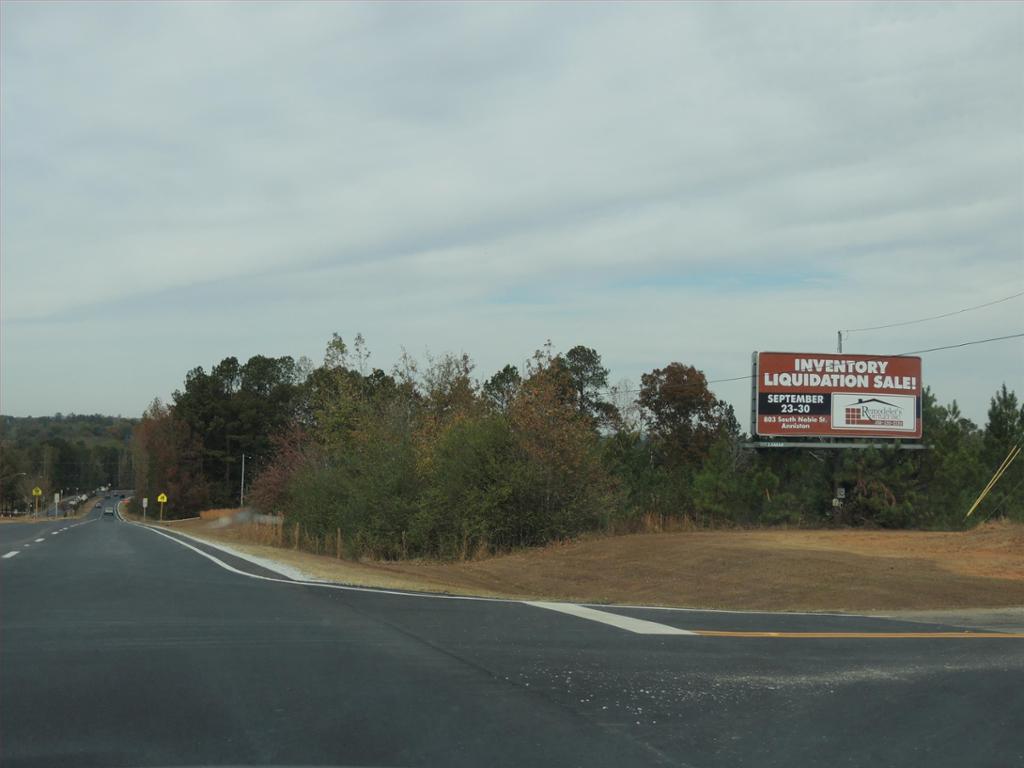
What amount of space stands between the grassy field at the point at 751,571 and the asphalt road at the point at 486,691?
6830mm

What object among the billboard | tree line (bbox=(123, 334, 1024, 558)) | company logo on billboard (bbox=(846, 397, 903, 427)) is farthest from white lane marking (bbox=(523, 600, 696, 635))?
company logo on billboard (bbox=(846, 397, 903, 427))

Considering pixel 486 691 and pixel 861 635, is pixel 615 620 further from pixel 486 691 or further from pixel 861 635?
pixel 486 691

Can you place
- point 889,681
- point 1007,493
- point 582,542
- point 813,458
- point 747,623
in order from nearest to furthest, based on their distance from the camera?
point 889,681, point 747,623, point 582,542, point 1007,493, point 813,458

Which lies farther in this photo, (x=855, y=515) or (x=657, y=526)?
(x=855, y=515)

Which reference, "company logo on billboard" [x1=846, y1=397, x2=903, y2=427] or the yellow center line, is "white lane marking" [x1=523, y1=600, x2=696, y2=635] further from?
"company logo on billboard" [x1=846, y1=397, x2=903, y2=427]

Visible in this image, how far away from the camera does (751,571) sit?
76.9 ft

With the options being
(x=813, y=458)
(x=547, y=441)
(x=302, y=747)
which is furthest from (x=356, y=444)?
(x=302, y=747)

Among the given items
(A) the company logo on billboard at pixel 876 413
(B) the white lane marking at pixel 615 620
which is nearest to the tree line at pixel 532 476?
(A) the company logo on billboard at pixel 876 413

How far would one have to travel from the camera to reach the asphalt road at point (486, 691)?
5875 millimetres

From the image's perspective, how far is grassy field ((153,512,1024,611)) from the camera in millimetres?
19328

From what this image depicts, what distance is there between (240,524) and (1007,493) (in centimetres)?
4168

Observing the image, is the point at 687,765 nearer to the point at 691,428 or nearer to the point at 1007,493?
the point at 1007,493

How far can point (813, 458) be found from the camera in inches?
1668

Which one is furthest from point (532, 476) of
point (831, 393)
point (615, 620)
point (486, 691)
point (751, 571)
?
point (486, 691)
